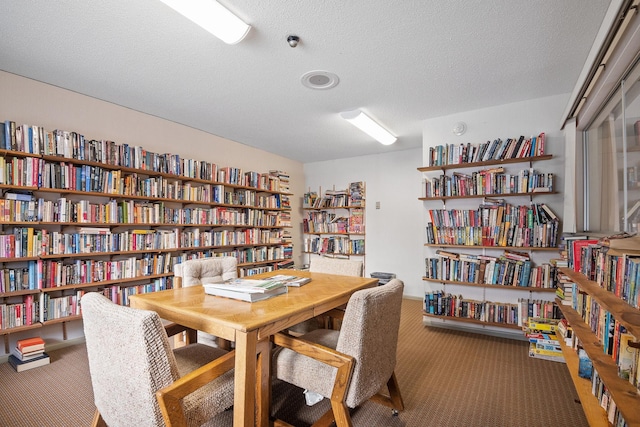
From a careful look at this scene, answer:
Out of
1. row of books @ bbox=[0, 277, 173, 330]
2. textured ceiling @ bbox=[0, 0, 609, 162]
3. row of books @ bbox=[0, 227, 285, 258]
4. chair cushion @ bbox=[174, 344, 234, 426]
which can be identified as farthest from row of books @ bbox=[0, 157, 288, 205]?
chair cushion @ bbox=[174, 344, 234, 426]

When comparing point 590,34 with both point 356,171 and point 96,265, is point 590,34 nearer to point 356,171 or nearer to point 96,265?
point 356,171

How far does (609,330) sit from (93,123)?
4385mm

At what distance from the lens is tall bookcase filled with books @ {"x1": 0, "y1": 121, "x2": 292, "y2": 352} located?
2445 mm

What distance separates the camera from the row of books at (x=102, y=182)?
2439mm

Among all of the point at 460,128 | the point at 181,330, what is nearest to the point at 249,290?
the point at 181,330

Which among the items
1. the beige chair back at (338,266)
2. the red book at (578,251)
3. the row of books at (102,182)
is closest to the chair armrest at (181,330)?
the beige chair back at (338,266)

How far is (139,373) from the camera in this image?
102 centimetres

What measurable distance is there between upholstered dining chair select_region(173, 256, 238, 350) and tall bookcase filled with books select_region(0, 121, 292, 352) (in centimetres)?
129

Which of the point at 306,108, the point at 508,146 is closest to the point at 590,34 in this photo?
the point at 508,146

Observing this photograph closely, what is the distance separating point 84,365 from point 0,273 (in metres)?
1.02

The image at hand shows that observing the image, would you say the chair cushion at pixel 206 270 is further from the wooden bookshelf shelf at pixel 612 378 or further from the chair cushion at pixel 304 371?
the wooden bookshelf shelf at pixel 612 378

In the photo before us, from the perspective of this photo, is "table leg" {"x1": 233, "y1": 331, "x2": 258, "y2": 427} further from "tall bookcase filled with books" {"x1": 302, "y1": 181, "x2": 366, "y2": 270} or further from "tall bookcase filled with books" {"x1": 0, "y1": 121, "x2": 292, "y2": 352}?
"tall bookcase filled with books" {"x1": 302, "y1": 181, "x2": 366, "y2": 270}

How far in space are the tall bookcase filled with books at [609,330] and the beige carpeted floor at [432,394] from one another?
0.37 metres

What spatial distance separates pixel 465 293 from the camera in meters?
3.35
